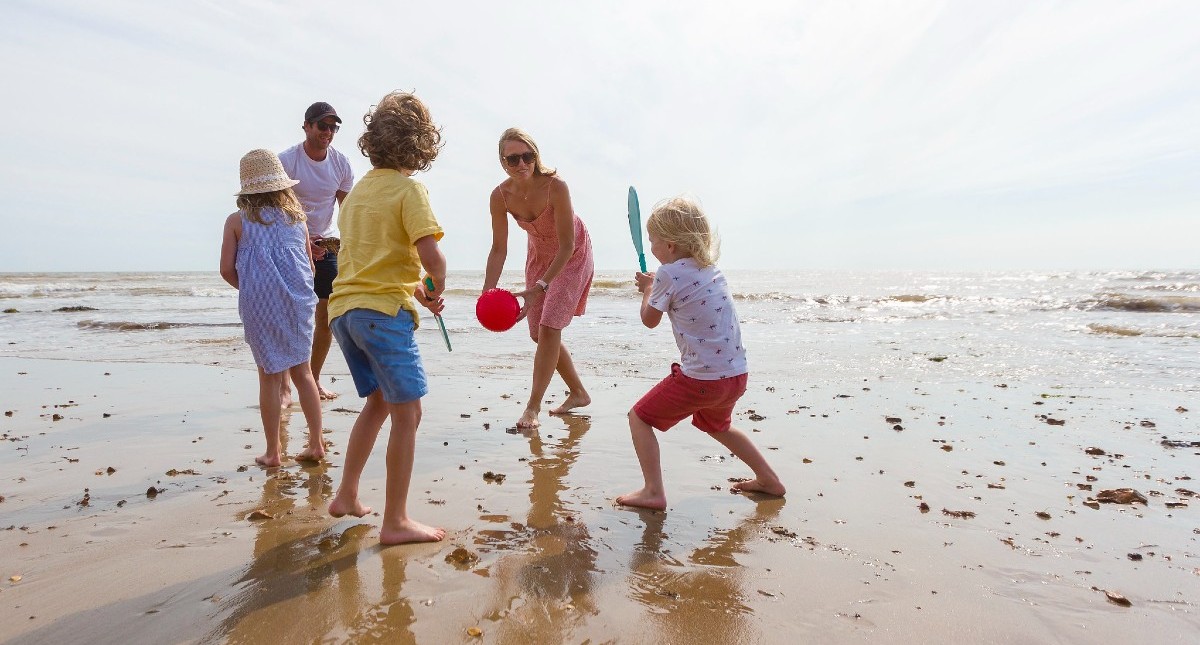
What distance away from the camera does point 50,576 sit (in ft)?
7.66

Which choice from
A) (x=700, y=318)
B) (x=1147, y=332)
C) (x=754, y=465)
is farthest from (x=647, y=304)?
(x=1147, y=332)

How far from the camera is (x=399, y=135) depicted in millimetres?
2695

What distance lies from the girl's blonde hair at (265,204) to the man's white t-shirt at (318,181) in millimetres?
1225

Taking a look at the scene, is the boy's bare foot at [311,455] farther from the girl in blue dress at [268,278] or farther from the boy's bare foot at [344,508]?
the boy's bare foot at [344,508]

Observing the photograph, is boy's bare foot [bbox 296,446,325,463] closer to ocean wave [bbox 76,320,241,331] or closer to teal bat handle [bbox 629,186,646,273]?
teal bat handle [bbox 629,186,646,273]

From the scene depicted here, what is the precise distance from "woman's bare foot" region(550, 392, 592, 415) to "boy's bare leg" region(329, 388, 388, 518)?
7.64 ft

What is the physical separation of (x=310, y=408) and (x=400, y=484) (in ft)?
4.29

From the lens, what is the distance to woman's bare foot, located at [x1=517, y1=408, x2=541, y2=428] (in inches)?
178

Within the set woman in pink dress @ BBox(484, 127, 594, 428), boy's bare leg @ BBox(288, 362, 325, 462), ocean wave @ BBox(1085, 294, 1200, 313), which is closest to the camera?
boy's bare leg @ BBox(288, 362, 325, 462)

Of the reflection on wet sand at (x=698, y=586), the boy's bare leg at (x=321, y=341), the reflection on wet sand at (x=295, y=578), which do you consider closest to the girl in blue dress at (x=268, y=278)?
the reflection on wet sand at (x=295, y=578)

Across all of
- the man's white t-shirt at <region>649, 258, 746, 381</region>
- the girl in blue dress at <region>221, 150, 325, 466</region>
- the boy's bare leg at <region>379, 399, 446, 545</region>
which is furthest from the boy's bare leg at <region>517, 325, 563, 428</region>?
the boy's bare leg at <region>379, 399, 446, 545</region>

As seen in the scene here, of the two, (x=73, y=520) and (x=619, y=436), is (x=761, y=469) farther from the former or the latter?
(x=73, y=520)

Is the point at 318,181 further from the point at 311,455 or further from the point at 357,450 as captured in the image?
the point at 357,450

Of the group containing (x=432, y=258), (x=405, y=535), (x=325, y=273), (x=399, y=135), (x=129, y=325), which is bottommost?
(x=129, y=325)
